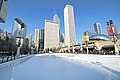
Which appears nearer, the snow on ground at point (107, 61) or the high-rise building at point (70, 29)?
the snow on ground at point (107, 61)

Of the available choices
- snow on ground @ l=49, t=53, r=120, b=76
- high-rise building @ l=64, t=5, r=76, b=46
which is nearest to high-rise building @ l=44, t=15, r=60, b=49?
high-rise building @ l=64, t=5, r=76, b=46

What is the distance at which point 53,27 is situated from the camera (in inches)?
5192

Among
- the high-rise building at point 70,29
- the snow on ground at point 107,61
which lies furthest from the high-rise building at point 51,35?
the snow on ground at point 107,61

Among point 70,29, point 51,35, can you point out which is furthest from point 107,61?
point 70,29

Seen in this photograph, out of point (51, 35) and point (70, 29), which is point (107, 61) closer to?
point (51, 35)

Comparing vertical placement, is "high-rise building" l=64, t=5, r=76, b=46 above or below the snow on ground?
above

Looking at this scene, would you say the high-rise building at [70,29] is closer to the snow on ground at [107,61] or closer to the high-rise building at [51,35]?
the high-rise building at [51,35]

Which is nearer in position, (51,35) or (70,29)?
(51,35)

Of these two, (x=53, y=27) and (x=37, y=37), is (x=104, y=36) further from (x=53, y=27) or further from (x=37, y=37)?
(x=37, y=37)

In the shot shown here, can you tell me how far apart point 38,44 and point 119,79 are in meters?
156

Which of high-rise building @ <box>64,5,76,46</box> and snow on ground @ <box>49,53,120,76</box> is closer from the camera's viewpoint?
snow on ground @ <box>49,53,120,76</box>

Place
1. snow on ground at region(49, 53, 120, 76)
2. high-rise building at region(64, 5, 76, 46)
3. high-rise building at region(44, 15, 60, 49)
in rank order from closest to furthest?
snow on ground at region(49, 53, 120, 76) < high-rise building at region(44, 15, 60, 49) < high-rise building at region(64, 5, 76, 46)

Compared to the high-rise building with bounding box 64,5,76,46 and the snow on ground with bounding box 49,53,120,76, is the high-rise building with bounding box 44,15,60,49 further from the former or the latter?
the snow on ground with bounding box 49,53,120,76

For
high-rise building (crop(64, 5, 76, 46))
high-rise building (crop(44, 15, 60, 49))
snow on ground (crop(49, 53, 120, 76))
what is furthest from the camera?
high-rise building (crop(64, 5, 76, 46))
